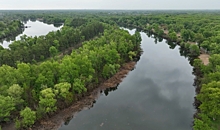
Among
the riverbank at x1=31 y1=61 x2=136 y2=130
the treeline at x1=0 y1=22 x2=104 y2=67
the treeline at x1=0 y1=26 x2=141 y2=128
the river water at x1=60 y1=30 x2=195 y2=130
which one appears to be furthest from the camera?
Result: the treeline at x1=0 y1=22 x2=104 y2=67

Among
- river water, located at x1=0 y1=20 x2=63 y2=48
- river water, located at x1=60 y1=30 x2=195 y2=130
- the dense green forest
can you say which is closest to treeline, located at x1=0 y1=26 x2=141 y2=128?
the dense green forest

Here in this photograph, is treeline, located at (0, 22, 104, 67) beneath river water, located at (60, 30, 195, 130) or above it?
above

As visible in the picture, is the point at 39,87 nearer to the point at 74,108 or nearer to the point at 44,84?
the point at 44,84

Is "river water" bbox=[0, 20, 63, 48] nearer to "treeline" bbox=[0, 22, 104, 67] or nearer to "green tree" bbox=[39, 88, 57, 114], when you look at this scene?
"treeline" bbox=[0, 22, 104, 67]

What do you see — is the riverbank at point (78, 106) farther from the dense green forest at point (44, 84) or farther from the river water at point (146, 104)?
the dense green forest at point (44, 84)

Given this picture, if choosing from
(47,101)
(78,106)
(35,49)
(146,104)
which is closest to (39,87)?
(47,101)

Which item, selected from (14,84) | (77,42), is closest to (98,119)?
(14,84)

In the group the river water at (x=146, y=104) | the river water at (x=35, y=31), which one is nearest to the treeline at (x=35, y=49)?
the river water at (x=35, y=31)

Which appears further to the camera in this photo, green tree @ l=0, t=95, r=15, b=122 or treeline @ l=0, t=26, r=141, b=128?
treeline @ l=0, t=26, r=141, b=128

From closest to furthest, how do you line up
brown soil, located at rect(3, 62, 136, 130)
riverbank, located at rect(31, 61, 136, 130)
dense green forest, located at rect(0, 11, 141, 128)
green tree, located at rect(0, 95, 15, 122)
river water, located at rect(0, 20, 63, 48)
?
1. green tree, located at rect(0, 95, 15, 122)
2. dense green forest, located at rect(0, 11, 141, 128)
3. brown soil, located at rect(3, 62, 136, 130)
4. riverbank, located at rect(31, 61, 136, 130)
5. river water, located at rect(0, 20, 63, 48)
